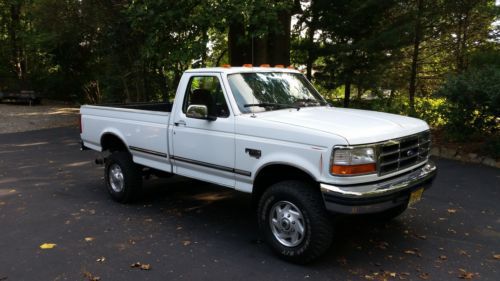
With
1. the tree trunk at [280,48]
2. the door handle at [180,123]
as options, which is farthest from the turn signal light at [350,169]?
the tree trunk at [280,48]

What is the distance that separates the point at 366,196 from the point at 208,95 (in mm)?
2376

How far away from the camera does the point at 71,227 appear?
5.65m

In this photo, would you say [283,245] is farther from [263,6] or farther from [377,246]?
[263,6]

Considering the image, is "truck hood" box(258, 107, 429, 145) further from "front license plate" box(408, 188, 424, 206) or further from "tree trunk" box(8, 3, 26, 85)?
"tree trunk" box(8, 3, 26, 85)

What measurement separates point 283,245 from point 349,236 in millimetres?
1105

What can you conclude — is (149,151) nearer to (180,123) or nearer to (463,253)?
(180,123)

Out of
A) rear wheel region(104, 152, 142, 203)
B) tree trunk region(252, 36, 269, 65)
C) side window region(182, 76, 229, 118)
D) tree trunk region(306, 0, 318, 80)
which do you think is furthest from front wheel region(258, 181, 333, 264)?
tree trunk region(306, 0, 318, 80)

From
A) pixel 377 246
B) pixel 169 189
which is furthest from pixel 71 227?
pixel 377 246

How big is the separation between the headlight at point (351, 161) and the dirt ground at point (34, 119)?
14.4 meters

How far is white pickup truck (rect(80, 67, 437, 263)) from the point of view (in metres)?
4.15

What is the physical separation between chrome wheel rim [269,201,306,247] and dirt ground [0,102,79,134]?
1362 centimetres

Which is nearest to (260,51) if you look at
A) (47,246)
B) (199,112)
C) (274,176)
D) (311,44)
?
(311,44)

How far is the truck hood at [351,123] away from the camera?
4.20 metres

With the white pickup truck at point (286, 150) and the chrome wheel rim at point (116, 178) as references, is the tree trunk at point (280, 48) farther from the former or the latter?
the chrome wheel rim at point (116, 178)
